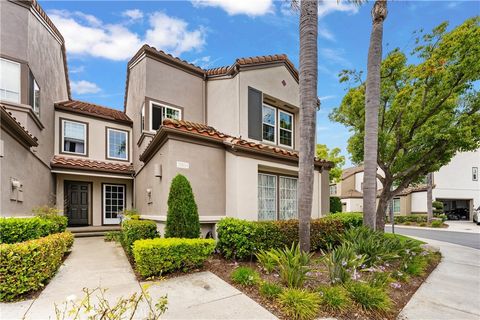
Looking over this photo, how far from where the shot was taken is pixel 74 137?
43.1ft

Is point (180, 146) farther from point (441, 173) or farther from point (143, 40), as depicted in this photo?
point (441, 173)

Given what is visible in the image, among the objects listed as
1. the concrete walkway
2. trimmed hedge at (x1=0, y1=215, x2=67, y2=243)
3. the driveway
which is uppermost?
trimmed hedge at (x1=0, y1=215, x2=67, y2=243)

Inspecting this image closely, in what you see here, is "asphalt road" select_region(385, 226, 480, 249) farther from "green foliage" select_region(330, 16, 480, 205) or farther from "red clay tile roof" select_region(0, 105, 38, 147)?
"red clay tile roof" select_region(0, 105, 38, 147)

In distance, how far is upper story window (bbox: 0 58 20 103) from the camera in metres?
8.18

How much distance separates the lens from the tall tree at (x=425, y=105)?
9.74 metres

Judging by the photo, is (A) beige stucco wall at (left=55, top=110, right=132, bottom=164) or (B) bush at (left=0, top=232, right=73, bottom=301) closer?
(B) bush at (left=0, top=232, right=73, bottom=301)

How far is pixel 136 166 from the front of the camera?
13.5 metres

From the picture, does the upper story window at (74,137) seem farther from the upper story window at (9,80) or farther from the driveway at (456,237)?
the driveway at (456,237)

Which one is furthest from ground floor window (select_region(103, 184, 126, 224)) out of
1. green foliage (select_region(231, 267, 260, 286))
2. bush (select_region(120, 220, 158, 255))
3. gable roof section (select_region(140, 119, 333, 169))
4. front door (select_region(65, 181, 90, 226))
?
green foliage (select_region(231, 267, 260, 286))

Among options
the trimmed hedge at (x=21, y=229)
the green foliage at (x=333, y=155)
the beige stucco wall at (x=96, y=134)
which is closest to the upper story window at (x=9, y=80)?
the trimmed hedge at (x=21, y=229)

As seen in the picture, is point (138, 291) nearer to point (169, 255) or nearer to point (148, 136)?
point (169, 255)

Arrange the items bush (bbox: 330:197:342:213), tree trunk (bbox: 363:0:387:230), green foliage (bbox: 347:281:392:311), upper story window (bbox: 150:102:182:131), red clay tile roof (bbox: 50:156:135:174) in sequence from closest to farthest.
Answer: green foliage (bbox: 347:281:392:311) < tree trunk (bbox: 363:0:387:230) < upper story window (bbox: 150:102:182:131) < red clay tile roof (bbox: 50:156:135:174) < bush (bbox: 330:197:342:213)

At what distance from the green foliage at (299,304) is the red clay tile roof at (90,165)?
1155 cm

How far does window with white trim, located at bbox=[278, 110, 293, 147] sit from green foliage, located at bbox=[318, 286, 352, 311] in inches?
321
